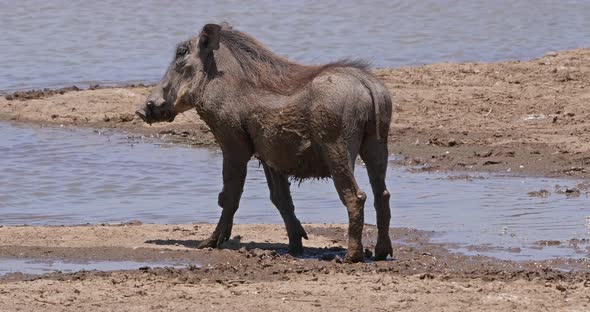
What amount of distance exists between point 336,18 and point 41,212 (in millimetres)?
19529

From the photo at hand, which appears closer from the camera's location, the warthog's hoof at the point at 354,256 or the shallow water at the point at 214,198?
the warthog's hoof at the point at 354,256

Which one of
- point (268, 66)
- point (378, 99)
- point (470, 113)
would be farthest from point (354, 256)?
point (470, 113)

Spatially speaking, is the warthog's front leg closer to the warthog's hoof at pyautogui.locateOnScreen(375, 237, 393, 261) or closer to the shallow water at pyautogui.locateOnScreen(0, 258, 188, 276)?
the shallow water at pyautogui.locateOnScreen(0, 258, 188, 276)

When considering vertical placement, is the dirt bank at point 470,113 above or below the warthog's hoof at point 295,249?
above

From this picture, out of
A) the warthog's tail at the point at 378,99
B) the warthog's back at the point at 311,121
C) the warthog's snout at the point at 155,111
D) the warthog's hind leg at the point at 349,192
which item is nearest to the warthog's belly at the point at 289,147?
the warthog's back at the point at 311,121

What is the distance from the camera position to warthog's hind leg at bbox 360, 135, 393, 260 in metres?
10.2

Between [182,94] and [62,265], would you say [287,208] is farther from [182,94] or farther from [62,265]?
[62,265]

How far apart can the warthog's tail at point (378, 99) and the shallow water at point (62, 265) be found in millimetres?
1794

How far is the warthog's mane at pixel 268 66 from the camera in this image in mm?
10383

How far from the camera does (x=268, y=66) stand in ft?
35.3

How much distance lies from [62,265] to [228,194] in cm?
148

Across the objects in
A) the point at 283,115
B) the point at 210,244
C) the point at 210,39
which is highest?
the point at 210,39

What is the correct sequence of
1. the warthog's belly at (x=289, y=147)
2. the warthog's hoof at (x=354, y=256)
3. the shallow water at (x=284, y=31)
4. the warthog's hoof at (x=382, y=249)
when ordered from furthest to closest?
the shallow water at (x=284, y=31) → the warthog's hoof at (x=382, y=249) → the warthog's belly at (x=289, y=147) → the warthog's hoof at (x=354, y=256)

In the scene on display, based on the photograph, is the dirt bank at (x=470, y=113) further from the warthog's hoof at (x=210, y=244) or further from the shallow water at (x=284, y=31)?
the warthog's hoof at (x=210, y=244)
